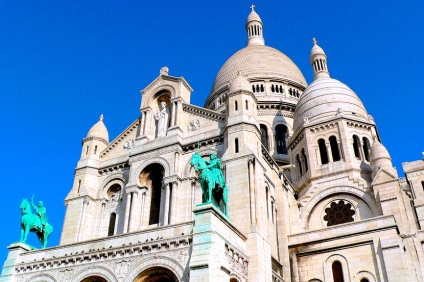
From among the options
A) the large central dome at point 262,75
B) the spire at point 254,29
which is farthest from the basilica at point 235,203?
the spire at point 254,29

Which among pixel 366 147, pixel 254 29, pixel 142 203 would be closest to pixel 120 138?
pixel 142 203

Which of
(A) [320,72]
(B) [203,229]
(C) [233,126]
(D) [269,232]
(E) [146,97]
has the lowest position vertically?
(B) [203,229]

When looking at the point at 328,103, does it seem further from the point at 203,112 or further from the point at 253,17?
the point at 253,17

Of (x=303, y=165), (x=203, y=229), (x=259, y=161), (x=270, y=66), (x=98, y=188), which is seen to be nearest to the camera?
(x=203, y=229)

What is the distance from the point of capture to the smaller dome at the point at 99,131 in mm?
35969

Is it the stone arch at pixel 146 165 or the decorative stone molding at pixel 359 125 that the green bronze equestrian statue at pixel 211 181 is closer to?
the stone arch at pixel 146 165

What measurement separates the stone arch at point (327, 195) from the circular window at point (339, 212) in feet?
2.54

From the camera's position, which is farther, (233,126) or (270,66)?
(270,66)

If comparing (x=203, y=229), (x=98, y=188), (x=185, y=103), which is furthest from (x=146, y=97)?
(x=203, y=229)

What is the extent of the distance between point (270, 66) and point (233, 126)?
27843 mm

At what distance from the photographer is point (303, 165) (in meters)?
39.2

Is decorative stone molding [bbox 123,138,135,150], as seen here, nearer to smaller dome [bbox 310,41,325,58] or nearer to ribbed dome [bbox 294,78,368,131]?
ribbed dome [bbox 294,78,368,131]

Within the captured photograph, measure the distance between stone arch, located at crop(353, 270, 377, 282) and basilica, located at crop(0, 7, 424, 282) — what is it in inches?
3.1

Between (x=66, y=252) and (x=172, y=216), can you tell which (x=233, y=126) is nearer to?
(x=172, y=216)
